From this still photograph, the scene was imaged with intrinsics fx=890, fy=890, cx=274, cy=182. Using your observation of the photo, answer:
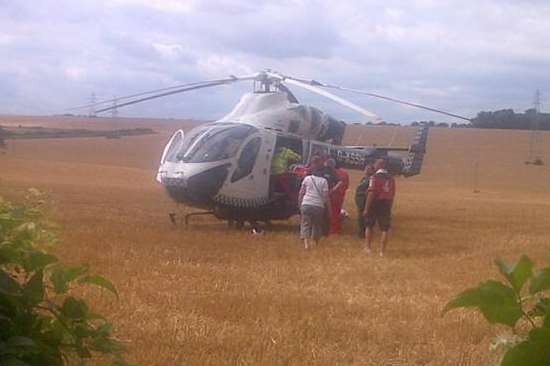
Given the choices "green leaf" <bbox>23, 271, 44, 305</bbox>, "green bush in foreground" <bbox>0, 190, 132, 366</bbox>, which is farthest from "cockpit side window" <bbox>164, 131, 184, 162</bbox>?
"green leaf" <bbox>23, 271, 44, 305</bbox>

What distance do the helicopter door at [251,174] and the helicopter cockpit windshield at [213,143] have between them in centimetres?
16

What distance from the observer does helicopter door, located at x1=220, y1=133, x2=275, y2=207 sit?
1617 centimetres

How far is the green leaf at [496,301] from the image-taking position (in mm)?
1918

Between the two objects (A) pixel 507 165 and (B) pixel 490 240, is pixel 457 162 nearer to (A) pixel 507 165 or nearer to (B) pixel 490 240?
(A) pixel 507 165

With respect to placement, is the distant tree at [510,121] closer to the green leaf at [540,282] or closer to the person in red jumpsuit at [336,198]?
the person in red jumpsuit at [336,198]

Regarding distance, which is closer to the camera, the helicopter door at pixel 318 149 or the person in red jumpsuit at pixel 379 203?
the person in red jumpsuit at pixel 379 203

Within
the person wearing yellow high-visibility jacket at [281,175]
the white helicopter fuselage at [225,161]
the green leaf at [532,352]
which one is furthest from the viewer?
the person wearing yellow high-visibility jacket at [281,175]

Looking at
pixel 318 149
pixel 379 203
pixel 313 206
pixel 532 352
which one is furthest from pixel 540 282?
pixel 318 149

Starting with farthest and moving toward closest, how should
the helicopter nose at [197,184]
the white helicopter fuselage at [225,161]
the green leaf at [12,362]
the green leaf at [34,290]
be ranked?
the white helicopter fuselage at [225,161], the helicopter nose at [197,184], the green leaf at [34,290], the green leaf at [12,362]

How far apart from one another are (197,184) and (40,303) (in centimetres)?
1317

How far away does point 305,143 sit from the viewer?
1752cm

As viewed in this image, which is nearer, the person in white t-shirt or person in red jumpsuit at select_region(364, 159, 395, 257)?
person in red jumpsuit at select_region(364, 159, 395, 257)

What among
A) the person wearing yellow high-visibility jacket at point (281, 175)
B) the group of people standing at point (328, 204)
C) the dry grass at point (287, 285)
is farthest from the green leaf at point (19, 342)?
the person wearing yellow high-visibility jacket at point (281, 175)

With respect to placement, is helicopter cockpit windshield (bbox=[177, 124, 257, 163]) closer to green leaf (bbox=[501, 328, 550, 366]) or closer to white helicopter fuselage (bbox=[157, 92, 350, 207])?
white helicopter fuselage (bbox=[157, 92, 350, 207])
